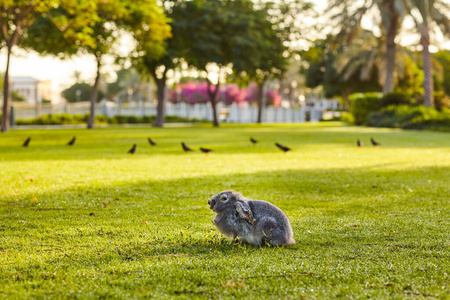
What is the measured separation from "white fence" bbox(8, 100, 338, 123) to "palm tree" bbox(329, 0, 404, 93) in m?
21.3

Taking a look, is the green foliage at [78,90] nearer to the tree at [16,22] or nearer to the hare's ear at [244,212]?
the tree at [16,22]

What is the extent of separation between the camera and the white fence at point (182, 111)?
43938 millimetres

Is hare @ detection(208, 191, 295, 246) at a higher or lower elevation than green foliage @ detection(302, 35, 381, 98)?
lower

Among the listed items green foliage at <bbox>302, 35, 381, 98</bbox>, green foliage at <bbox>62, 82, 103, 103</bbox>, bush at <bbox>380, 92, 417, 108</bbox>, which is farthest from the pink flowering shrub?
bush at <bbox>380, 92, 417, 108</bbox>

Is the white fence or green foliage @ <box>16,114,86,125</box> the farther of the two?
the white fence

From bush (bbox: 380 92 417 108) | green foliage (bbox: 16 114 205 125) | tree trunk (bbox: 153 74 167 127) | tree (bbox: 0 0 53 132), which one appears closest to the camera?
tree (bbox: 0 0 53 132)

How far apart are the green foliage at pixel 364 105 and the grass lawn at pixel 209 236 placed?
97.9ft

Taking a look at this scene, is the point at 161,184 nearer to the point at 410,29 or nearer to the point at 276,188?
the point at 276,188

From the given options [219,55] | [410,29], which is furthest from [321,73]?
[219,55]

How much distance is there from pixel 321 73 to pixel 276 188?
6712cm

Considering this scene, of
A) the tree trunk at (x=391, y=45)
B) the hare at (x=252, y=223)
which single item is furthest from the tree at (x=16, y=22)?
the tree trunk at (x=391, y=45)

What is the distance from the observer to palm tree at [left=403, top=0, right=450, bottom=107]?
3206 centimetres

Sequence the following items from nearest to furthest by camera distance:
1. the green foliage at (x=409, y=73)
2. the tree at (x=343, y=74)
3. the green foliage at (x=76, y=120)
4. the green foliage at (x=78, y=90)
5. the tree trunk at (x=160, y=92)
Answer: the tree trunk at (x=160, y=92), the green foliage at (x=76, y=120), the green foliage at (x=409, y=73), the tree at (x=343, y=74), the green foliage at (x=78, y=90)

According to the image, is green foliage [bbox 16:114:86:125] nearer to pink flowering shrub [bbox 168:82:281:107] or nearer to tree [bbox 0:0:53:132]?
tree [bbox 0:0:53:132]
